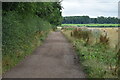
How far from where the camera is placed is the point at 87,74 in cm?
854

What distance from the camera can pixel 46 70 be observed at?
364 inches

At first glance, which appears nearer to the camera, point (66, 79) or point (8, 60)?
point (66, 79)

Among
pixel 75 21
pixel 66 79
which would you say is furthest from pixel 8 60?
pixel 75 21

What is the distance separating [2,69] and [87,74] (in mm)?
3099

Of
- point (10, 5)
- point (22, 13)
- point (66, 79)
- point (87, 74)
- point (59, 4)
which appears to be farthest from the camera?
point (59, 4)

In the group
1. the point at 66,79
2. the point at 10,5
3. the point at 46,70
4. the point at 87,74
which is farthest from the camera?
the point at 10,5

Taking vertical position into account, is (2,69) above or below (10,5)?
below

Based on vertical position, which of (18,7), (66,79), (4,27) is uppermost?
(18,7)

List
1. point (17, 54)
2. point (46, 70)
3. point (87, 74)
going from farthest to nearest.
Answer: point (17, 54)
point (46, 70)
point (87, 74)

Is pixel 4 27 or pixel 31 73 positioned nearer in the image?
pixel 31 73

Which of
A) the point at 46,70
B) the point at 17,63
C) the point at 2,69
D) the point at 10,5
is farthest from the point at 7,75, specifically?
the point at 10,5

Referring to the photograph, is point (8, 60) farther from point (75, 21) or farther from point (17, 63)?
point (75, 21)

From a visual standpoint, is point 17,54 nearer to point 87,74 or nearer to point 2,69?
point 2,69

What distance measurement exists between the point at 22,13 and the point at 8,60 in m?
6.71
